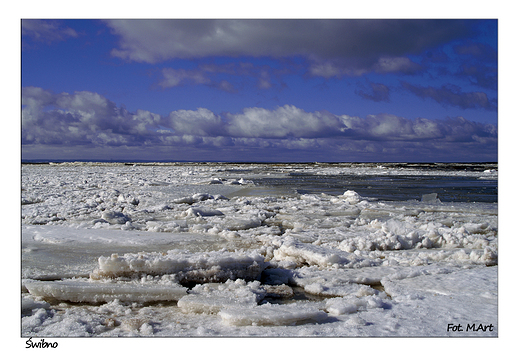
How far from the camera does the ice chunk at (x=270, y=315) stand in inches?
96.5

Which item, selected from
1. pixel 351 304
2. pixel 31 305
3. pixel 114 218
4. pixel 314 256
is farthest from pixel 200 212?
pixel 351 304

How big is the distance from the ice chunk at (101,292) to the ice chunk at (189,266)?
0.63 ft

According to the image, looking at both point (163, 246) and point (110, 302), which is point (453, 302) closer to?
point (110, 302)

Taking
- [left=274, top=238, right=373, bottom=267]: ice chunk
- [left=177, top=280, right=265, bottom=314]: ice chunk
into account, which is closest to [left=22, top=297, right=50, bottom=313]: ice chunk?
[left=177, top=280, right=265, bottom=314]: ice chunk

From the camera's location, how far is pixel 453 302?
9.56 ft

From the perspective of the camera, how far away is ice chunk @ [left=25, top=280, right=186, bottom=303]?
2836 mm

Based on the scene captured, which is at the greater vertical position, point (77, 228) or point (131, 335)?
point (77, 228)

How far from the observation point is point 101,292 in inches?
113

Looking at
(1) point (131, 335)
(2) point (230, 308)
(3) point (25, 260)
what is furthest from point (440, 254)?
(3) point (25, 260)

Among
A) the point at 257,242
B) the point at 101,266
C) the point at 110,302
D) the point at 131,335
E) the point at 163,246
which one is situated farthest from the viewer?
the point at 257,242

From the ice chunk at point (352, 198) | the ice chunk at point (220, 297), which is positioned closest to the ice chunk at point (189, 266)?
the ice chunk at point (220, 297)

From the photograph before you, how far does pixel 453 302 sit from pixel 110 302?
113 inches

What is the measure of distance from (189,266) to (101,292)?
2.55ft

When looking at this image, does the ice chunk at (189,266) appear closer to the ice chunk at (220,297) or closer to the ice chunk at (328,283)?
the ice chunk at (220,297)
